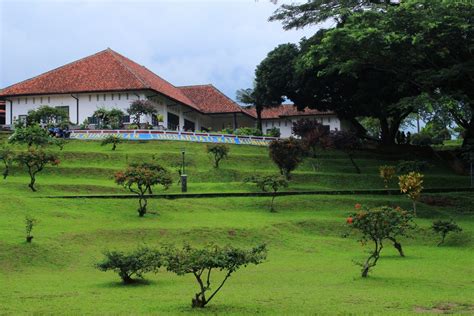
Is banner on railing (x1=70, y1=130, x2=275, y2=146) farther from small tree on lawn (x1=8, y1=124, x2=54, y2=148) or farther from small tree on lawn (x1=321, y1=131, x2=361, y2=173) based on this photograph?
small tree on lawn (x1=8, y1=124, x2=54, y2=148)

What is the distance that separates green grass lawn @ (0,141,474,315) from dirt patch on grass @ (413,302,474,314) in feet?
0.12

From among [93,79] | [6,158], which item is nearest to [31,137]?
[6,158]

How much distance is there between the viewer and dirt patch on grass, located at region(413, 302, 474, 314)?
36.9 ft

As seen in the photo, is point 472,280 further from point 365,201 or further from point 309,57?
point 309,57

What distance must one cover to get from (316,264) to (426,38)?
15725mm

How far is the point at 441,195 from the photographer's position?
102 ft

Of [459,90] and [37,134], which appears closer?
[459,90]

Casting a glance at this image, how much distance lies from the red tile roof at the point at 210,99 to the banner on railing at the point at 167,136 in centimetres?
1616

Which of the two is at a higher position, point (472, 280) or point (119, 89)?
point (119, 89)

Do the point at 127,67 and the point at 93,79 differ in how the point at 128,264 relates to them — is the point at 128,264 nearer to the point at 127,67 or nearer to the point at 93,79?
the point at 93,79

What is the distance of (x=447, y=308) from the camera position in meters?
11.6

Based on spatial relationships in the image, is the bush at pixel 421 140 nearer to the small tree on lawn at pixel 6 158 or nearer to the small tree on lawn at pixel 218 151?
the small tree on lawn at pixel 218 151

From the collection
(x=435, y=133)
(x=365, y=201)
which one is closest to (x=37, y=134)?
(x=365, y=201)

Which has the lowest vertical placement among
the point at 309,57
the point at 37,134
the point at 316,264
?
the point at 316,264
